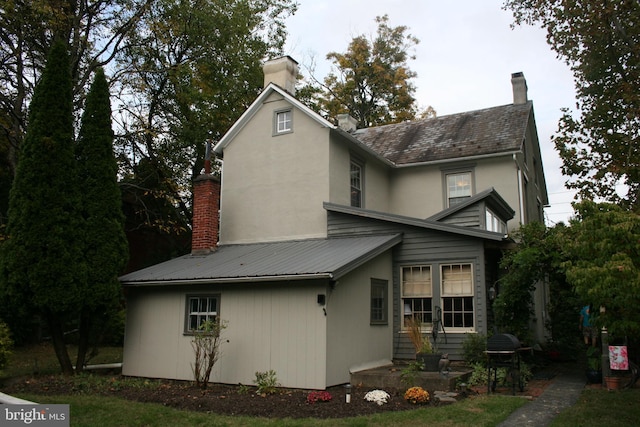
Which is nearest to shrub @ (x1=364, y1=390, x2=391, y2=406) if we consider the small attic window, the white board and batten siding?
the white board and batten siding

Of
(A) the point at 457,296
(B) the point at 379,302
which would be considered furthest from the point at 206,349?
(A) the point at 457,296

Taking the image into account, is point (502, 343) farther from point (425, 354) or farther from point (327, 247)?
point (327, 247)

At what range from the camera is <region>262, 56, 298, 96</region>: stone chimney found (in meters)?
17.1

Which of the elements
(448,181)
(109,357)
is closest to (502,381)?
(448,181)

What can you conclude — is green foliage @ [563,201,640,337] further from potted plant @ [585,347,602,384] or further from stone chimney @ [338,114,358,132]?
stone chimney @ [338,114,358,132]

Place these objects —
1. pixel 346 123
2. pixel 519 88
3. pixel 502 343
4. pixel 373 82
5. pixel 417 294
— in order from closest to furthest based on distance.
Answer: pixel 502 343
pixel 417 294
pixel 519 88
pixel 346 123
pixel 373 82

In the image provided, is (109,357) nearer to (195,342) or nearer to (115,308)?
(115,308)

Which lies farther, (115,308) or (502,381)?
(115,308)

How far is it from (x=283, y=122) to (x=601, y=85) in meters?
12.8

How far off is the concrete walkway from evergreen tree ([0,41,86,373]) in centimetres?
918

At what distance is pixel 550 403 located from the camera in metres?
9.10

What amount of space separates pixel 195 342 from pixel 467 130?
1172 centimetres

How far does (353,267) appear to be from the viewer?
10977 millimetres

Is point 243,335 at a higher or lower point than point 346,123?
lower
